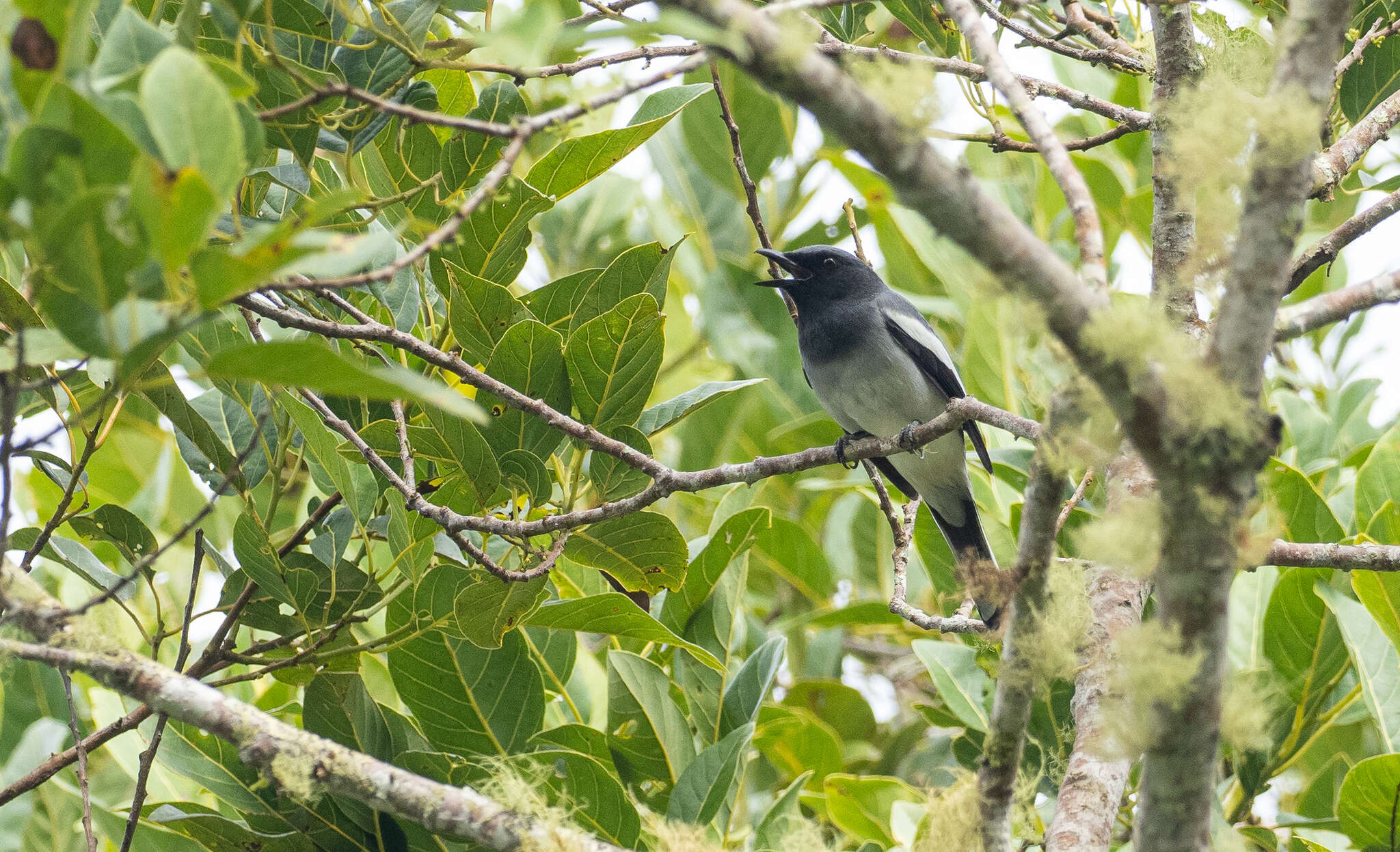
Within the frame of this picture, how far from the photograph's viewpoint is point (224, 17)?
2275 mm

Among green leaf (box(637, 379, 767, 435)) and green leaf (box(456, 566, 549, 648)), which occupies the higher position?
green leaf (box(637, 379, 767, 435))

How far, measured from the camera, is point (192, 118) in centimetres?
138

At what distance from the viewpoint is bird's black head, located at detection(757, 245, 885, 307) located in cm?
503

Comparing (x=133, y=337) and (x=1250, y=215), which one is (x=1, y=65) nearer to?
(x=133, y=337)

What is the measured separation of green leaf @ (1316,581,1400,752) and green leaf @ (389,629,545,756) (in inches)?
88.7

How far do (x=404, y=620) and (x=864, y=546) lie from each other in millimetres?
2667

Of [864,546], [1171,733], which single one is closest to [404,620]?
[1171,733]

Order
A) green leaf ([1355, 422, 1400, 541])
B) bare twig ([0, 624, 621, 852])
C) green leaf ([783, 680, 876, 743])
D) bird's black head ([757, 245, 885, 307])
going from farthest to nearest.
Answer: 1. bird's black head ([757, 245, 885, 307])
2. green leaf ([783, 680, 876, 743])
3. green leaf ([1355, 422, 1400, 541])
4. bare twig ([0, 624, 621, 852])

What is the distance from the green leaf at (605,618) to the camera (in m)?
2.76

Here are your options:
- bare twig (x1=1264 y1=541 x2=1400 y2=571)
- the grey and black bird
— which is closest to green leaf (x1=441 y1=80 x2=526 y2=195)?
the grey and black bird

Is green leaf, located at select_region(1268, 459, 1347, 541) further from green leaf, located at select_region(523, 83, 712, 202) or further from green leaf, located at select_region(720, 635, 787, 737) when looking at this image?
green leaf, located at select_region(523, 83, 712, 202)

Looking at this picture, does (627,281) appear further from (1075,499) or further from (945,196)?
(945,196)

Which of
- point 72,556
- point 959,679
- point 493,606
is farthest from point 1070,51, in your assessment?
point 72,556

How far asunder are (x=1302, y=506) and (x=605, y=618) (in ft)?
7.26
